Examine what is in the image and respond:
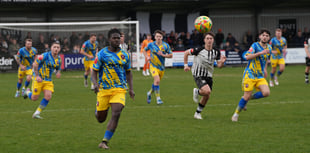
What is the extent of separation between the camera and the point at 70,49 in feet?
106

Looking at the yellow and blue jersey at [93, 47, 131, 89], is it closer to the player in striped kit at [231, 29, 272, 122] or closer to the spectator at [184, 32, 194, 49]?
the player in striped kit at [231, 29, 272, 122]

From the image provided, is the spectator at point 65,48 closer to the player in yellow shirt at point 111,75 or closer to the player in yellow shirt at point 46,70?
the player in yellow shirt at point 46,70

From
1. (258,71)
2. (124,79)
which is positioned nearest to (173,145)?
(124,79)

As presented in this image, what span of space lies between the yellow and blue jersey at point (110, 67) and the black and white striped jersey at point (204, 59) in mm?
3448

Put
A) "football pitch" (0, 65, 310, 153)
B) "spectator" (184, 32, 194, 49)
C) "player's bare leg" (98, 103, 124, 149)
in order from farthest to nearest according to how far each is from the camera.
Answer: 1. "spectator" (184, 32, 194, 49)
2. "football pitch" (0, 65, 310, 153)
3. "player's bare leg" (98, 103, 124, 149)

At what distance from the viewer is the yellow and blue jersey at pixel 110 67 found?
863cm

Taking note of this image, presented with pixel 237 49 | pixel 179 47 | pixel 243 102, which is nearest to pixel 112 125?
pixel 243 102

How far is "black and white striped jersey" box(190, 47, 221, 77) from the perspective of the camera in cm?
1184

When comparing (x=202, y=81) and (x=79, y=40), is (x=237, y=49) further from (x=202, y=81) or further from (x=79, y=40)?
(x=202, y=81)

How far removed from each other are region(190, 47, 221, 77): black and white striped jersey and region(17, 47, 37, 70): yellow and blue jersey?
751 centimetres

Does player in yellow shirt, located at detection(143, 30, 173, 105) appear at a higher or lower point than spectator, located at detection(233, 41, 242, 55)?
lower

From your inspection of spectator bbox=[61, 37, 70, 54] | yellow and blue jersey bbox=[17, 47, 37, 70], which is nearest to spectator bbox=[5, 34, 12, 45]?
spectator bbox=[61, 37, 70, 54]

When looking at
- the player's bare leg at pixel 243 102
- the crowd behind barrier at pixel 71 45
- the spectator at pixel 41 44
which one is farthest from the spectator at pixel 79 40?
the player's bare leg at pixel 243 102

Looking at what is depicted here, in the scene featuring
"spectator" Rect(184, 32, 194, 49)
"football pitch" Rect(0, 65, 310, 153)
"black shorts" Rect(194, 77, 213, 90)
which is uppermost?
"spectator" Rect(184, 32, 194, 49)
